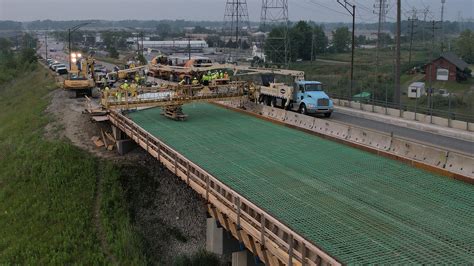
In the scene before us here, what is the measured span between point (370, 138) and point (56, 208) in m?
13.7

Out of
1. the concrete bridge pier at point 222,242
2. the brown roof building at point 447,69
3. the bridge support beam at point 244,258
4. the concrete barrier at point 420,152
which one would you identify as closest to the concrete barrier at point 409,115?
the concrete barrier at point 420,152

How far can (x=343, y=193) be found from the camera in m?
14.7

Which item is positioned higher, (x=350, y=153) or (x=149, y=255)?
(x=350, y=153)

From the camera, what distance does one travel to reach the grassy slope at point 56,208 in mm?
20484

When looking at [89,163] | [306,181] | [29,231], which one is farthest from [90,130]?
[306,181]

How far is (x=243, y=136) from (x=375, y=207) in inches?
390

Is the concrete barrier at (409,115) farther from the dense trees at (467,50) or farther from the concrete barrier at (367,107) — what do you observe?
the dense trees at (467,50)

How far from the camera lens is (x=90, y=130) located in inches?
1230

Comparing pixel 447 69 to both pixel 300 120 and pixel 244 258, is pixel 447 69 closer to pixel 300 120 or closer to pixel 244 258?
pixel 300 120

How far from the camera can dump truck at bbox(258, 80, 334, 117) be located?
3180 centimetres

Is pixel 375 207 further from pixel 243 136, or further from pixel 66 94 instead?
pixel 66 94

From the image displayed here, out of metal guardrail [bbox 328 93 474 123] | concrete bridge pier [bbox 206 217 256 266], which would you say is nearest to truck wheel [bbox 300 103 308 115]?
metal guardrail [bbox 328 93 474 123]

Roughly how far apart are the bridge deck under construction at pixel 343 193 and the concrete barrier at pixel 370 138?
0.72m

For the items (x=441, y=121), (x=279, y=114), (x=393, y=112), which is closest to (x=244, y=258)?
(x=279, y=114)
